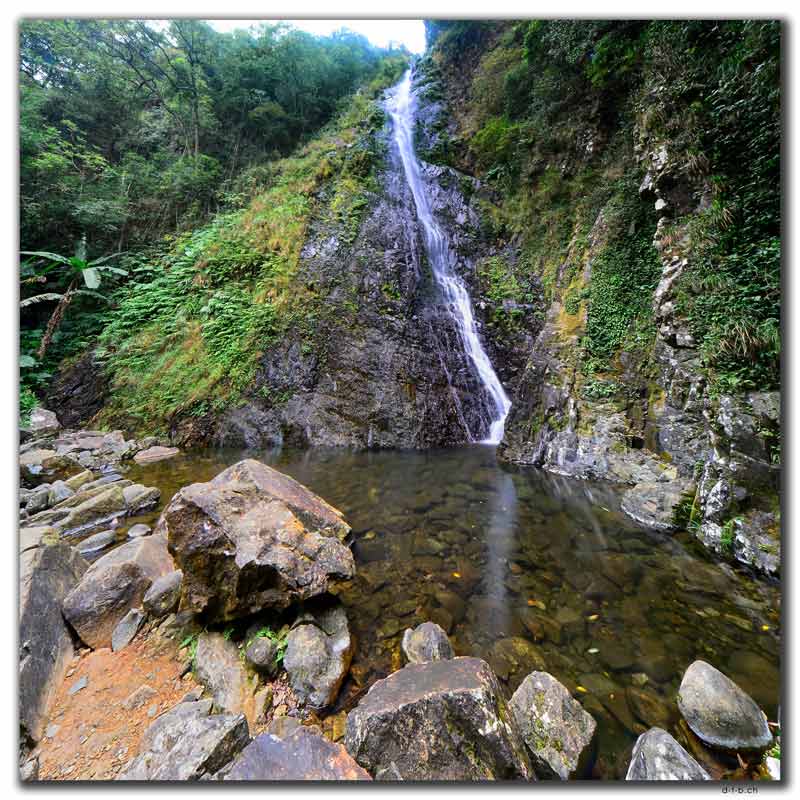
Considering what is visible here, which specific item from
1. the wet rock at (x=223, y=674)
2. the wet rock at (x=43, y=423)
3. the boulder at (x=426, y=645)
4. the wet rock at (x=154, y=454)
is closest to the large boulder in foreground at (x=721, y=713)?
the boulder at (x=426, y=645)

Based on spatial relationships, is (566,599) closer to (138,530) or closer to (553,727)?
(553,727)

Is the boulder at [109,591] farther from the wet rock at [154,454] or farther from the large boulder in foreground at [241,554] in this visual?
the wet rock at [154,454]

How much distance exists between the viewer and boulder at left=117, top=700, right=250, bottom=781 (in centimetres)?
133

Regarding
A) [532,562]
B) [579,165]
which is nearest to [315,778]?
[532,562]

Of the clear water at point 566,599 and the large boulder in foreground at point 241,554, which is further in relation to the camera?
the large boulder in foreground at point 241,554

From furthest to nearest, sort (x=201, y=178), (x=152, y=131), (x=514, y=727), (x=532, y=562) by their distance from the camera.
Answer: (x=152, y=131), (x=201, y=178), (x=532, y=562), (x=514, y=727)

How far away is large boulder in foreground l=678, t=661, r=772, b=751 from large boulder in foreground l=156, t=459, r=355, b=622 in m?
1.99

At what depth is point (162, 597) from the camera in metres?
2.44

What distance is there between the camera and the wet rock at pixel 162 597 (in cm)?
241

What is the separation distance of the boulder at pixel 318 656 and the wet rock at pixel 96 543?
2693 millimetres

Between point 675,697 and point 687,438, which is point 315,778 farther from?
point 687,438

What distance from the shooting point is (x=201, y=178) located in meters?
12.8

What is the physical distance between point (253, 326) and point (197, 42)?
42.7ft

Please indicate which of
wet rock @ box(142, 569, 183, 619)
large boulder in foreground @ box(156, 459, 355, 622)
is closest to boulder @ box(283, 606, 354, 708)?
large boulder in foreground @ box(156, 459, 355, 622)
